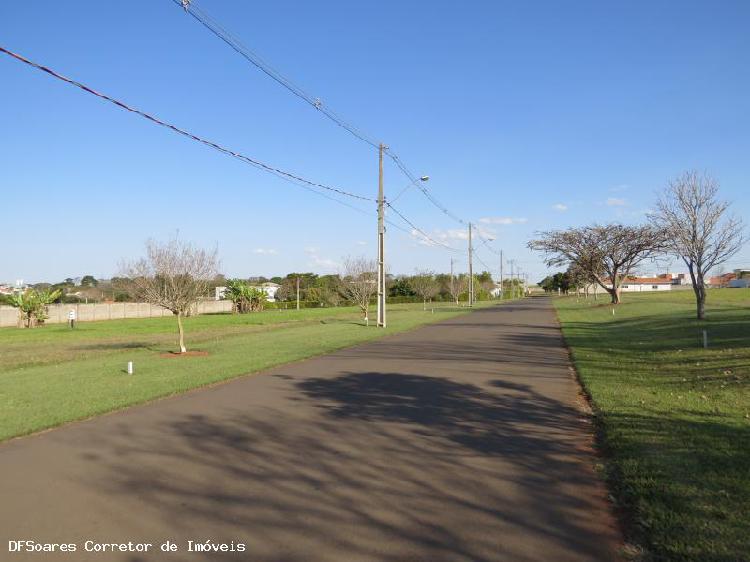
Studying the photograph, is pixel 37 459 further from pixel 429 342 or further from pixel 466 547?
pixel 429 342

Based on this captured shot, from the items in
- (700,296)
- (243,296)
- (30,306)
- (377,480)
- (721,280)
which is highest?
(721,280)

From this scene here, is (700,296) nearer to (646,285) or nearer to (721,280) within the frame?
(646,285)

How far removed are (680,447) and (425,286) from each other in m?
93.8

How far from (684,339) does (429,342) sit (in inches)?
311

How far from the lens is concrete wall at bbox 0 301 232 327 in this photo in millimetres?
52344

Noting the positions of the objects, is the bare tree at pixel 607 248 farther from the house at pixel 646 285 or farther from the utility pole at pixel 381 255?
the house at pixel 646 285

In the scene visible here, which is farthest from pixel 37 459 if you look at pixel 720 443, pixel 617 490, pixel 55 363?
pixel 55 363

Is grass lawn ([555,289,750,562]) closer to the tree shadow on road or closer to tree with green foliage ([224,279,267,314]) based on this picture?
the tree shadow on road

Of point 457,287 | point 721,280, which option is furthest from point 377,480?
point 721,280

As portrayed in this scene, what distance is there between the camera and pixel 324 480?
5414mm

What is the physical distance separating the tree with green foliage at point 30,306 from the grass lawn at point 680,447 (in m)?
49.0

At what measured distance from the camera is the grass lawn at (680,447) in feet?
13.1

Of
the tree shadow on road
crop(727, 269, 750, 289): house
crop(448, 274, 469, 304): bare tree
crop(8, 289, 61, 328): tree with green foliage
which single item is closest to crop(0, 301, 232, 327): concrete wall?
crop(8, 289, 61, 328): tree with green foliage

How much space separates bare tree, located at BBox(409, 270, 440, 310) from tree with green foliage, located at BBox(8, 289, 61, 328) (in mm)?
58673
